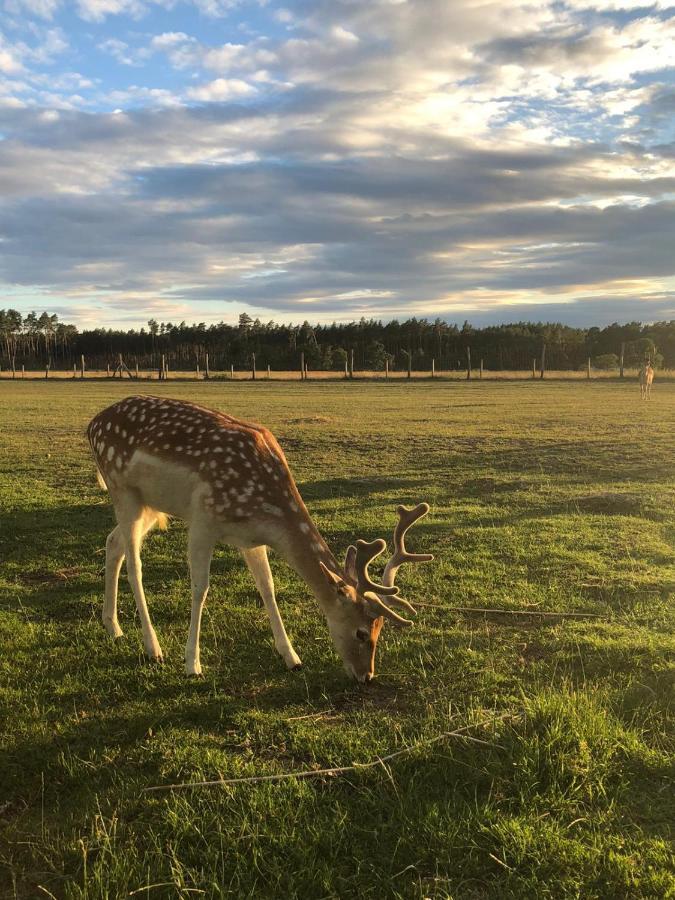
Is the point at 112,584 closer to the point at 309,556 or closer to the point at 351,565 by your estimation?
the point at 309,556

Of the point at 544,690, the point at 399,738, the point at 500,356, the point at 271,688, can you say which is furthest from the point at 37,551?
the point at 500,356

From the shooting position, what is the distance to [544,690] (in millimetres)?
4246

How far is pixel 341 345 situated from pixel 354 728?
103185 mm

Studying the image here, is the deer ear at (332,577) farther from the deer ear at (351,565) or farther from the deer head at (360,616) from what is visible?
the deer ear at (351,565)

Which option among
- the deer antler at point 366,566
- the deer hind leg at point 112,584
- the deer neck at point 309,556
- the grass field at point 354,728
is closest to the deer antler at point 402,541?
the deer antler at point 366,566

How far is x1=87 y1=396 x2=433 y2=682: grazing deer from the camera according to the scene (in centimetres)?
463

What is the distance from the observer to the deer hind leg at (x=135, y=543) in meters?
5.14

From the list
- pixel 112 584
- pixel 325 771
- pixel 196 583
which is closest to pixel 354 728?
pixel 325 771

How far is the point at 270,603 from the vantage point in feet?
17.1

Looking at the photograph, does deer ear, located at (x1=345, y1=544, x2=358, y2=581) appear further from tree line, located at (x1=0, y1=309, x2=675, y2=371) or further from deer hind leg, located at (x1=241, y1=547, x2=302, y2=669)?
tree line, located at (x1=0, y1=309, x2=675, y2=371)

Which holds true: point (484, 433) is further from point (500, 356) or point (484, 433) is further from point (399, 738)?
point (500, 356)

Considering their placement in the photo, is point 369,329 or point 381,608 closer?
point 381,608

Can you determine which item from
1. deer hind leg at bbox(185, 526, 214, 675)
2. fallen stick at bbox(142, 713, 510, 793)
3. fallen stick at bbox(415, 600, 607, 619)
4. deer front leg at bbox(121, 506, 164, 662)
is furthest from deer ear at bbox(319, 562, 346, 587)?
fallen stick at bbox(415, 600, 607, 619)

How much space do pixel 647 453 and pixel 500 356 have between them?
66982mm
